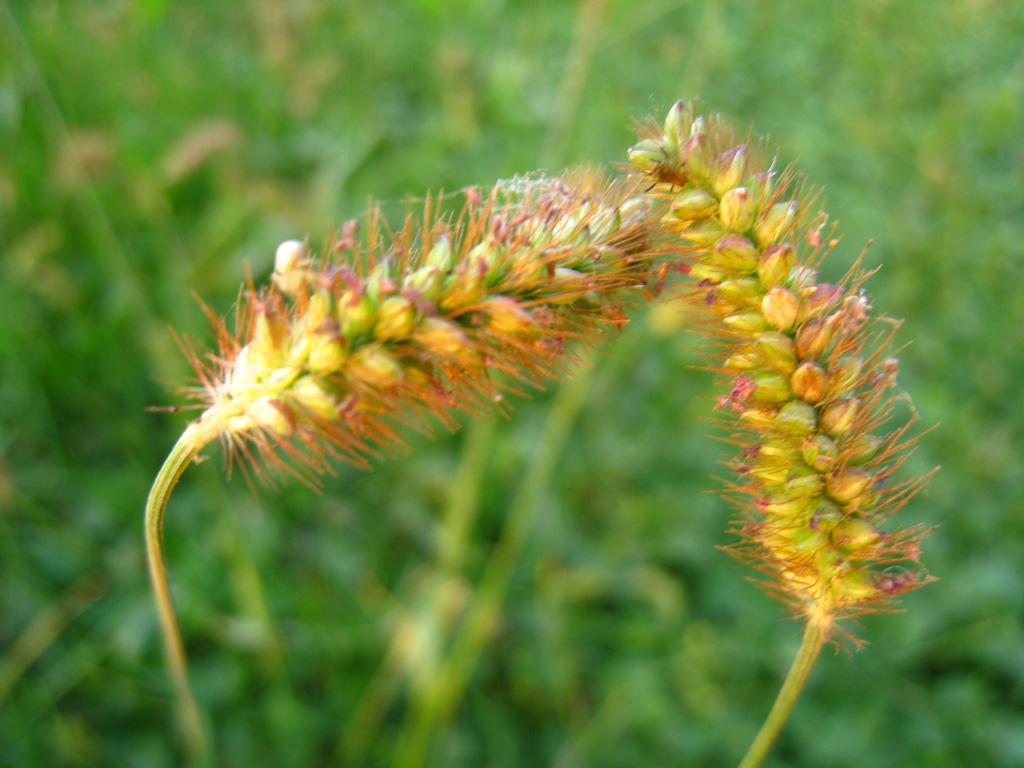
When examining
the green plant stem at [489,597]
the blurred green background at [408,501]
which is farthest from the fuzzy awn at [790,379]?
the green plant stem at [489,597]

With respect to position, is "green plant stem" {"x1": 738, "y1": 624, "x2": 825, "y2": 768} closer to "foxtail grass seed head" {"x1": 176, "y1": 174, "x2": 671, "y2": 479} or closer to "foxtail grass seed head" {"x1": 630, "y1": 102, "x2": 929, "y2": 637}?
"foxtail grass seed head" {"x1": 630, "y1": 102, "x2": 929, "y2": 637}

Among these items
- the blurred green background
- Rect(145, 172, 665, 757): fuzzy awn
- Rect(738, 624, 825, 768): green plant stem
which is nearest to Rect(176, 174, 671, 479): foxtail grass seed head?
Rect(145, 172, 665, 757): fuzzy awn

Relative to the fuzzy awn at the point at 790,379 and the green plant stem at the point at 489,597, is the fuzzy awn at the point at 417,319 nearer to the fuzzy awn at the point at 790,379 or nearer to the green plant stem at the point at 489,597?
the fuzzy awn at the point at 790,379

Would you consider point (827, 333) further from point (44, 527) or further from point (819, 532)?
point (44, 527)

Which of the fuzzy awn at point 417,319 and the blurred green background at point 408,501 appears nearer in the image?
the fuzzy awn at point 417,319

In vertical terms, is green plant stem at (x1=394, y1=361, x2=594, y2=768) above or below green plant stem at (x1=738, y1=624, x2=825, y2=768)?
above

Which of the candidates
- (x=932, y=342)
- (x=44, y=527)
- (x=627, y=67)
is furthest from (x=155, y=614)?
(x=627, y=67)

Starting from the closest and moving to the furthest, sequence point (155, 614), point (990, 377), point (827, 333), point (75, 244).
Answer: point (827, 333)
point (155, 614)
point (75, 244)
point (990, 377)
